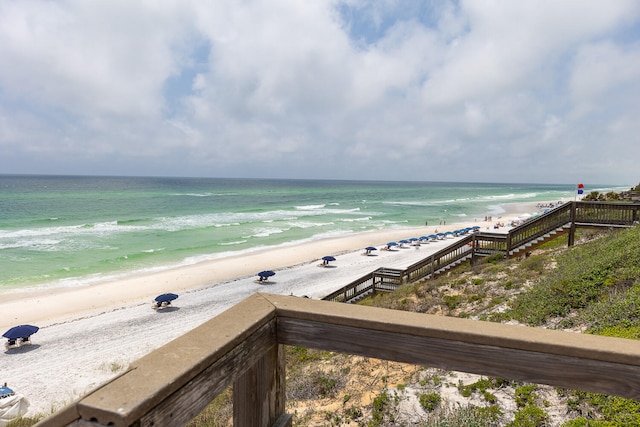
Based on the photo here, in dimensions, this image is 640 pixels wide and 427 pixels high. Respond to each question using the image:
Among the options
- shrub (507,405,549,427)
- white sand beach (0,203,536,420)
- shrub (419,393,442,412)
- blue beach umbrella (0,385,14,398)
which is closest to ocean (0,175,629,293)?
white sand beach (0,203,536,420)

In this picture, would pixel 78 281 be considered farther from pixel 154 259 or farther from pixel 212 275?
pixel 212 275

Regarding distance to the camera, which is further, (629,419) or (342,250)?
(342,250)

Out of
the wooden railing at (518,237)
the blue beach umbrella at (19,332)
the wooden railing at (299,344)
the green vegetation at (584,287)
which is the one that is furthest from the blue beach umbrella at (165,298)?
the wooden railing at (299,344)

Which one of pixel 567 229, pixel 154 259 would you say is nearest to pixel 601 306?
pixel 567 229

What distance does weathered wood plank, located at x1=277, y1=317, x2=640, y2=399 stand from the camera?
4.33ft

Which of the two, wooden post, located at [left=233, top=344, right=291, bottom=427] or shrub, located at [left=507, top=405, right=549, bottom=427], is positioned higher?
wooden post, located at [left=233, top=344, right=291, bottom=427]

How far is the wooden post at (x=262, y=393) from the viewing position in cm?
149

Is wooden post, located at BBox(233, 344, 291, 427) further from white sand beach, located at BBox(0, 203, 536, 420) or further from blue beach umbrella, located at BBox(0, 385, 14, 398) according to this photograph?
blue beach umbrella, located at BBox(0, 385, 14, 398)

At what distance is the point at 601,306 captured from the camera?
18.2 ft

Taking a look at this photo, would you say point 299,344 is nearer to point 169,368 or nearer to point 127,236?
point 169,368

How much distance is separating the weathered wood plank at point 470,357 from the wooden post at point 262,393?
0.11 m

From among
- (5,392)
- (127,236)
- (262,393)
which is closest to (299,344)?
(262,393)

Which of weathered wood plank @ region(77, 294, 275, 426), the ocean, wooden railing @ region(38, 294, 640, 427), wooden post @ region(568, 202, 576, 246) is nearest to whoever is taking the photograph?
weathered wood plank @ region(77, 294, 275, 426)

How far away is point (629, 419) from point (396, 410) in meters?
2.11
